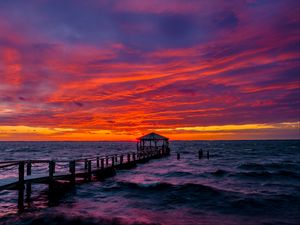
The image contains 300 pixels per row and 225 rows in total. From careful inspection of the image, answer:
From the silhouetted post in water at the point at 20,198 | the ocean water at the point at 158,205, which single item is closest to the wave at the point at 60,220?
the ocean water at the point at 158,205

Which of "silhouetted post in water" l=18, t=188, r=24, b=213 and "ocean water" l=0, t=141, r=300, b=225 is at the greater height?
"silhouetted post in water" l=18, t=188, r=24, b=213

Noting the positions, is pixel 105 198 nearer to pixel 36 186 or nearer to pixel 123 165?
pixel 36 186

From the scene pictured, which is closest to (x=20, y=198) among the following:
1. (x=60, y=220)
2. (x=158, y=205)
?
(x=60, y=220)

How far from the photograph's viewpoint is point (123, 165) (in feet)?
105

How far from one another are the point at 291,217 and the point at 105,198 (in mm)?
10150

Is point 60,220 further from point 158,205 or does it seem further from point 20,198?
point 158,205

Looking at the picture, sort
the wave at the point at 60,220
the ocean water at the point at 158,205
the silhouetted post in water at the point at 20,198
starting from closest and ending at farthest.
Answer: the wave at the point at 60,220 → the ocean water at the point at 158,205 → the silhouetted post in water at the point at 20,198

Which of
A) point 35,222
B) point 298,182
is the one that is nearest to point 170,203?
point 35,222

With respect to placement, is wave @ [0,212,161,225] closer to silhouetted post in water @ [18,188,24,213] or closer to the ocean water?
the ocean water

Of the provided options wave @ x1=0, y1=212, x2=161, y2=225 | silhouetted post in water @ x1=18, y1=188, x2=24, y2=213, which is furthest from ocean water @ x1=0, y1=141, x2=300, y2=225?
silhouetted post in water @ x1=18, y1=188, x2=24, y2=213

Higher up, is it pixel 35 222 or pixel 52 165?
pixel 52 165

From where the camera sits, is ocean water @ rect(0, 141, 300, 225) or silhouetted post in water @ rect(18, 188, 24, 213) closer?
ocean water @ rect(0, 141, 300, 225)

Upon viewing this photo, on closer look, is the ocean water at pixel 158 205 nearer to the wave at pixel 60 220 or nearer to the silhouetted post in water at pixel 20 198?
the wave at pixel 60 220

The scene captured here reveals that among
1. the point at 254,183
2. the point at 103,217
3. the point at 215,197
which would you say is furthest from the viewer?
the point at 254,183
